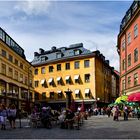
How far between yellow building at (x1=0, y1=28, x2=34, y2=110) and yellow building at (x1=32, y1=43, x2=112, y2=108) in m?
7.12

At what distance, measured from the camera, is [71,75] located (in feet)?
242

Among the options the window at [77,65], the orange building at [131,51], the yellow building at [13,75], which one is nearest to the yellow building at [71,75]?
the window at [77,65]

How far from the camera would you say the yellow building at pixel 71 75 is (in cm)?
7081

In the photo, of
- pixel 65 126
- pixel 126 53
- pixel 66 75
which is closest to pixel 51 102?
pixel 66 75

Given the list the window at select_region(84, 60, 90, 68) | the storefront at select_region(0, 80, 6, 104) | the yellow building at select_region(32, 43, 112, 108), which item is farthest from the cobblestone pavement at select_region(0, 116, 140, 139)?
the window at select_region(84, 60, 90, 68)

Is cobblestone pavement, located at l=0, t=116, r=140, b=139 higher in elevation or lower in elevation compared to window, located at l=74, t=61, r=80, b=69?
lower

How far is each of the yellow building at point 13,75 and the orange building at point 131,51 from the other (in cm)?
1509

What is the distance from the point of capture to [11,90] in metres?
55.0

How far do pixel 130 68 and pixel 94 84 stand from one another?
79.7ft

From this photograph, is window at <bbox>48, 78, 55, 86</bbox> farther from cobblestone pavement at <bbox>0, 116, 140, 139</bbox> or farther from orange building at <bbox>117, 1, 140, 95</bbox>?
cobblestone pavement at <bbox>0, 116, 140, 139</bbox>

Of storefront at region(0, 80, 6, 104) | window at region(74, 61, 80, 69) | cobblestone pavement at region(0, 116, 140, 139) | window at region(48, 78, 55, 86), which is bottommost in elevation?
cobblestone pavement at region(0, 116, 140, 139)

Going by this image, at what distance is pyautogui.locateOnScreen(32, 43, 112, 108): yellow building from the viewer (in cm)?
7081

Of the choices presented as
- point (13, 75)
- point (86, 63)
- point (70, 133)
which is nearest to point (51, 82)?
point (86, 63)

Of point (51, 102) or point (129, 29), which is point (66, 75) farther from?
point (129, 29)
